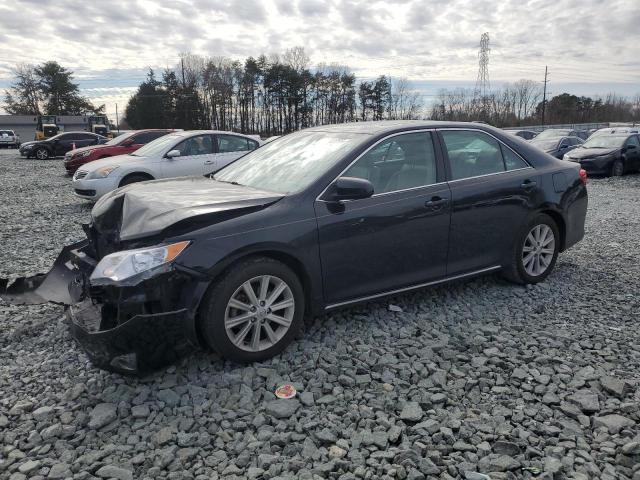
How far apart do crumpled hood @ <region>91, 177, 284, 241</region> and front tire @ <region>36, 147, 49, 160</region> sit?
27879 mm

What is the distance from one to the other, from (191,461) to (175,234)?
1380 millimetres

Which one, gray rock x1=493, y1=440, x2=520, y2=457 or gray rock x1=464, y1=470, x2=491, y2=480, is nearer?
gray rock x1=464, y1=470, x2=491, y2=480

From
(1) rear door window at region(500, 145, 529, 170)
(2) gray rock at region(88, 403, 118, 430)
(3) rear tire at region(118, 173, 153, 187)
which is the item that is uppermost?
(1) rear door window at region(500, 145, 529, 170)

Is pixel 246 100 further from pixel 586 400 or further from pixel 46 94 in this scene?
pixel 586 400

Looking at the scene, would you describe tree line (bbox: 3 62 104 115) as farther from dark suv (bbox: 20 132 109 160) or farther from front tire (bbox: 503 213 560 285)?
front tire (bbox: 503 213 560 285)

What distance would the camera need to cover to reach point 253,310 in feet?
11.5

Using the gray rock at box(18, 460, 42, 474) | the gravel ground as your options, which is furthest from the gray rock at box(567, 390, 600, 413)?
the gray rock at box(18, 460, 42, 474)

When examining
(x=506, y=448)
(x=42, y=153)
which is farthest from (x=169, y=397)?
(x=42, y=153)

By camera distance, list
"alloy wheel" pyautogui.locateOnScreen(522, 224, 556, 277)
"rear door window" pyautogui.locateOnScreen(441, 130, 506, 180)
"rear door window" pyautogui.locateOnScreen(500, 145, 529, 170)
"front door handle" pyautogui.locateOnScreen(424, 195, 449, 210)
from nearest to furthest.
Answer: "front door handle" pyautogui.locateOnScreen(424, 195, 449, 210)
"rear door window" pyautogui.locateOnScreen(441, 130, 506, 180)
"rear door window" pyautogui.locateOnScreen(500, 145, 529, 170)
"alloy wheel" pyautogui.locateOnScreen(522, 224, 556, 277)

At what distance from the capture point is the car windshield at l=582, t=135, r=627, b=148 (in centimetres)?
1746

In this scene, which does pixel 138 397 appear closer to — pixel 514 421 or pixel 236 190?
pixel 236 190

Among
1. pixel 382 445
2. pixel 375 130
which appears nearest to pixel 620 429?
pixel 382 445

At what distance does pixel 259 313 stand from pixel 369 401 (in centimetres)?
94

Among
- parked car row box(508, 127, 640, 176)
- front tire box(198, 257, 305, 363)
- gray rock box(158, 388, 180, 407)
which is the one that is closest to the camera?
gray rock box(158, 388, 180, 407)
